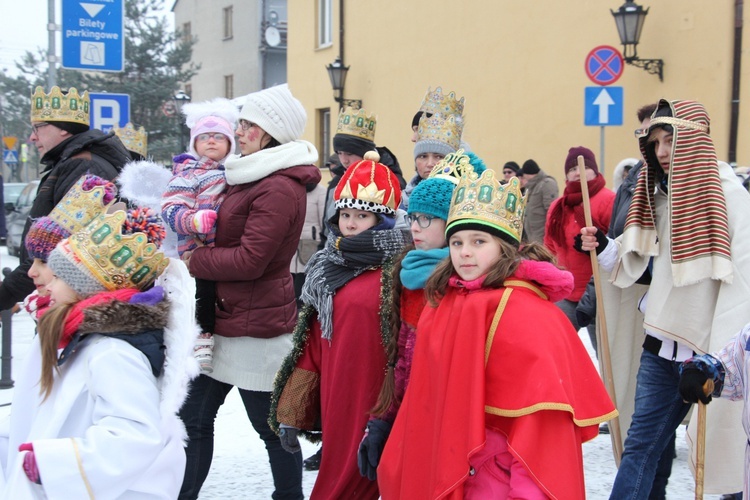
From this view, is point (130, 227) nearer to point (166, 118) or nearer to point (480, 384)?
point (480, 384)

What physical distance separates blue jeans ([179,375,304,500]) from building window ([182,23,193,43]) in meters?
31.7

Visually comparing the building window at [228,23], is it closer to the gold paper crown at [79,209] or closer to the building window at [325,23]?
the building window at [325,23]

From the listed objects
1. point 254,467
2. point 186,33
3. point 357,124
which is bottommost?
point 254,467

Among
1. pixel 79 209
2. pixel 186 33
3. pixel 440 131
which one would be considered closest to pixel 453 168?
pixel 79 209

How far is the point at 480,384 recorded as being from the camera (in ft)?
9.10

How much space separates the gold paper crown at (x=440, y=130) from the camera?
523 cm

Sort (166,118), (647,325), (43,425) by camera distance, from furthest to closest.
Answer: (166,118), (647,325), (43,425)

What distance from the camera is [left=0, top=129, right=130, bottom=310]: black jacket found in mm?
4844

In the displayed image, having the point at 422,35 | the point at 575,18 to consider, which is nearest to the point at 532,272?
the point at 575,18

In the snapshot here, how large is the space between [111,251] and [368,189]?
1.30 meters

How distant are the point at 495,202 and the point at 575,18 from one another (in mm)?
11776

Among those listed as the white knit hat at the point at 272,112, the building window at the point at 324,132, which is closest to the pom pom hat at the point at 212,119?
the white knit hat at the point at 272,112

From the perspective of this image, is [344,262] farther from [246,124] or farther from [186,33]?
[186,33]

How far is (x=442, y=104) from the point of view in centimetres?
565
